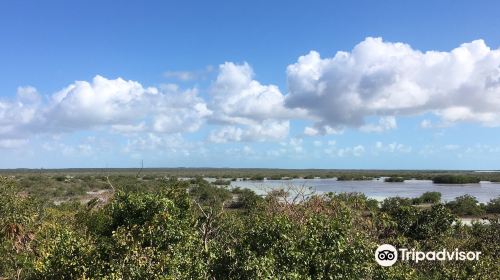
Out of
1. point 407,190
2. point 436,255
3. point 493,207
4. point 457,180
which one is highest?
point 457,180

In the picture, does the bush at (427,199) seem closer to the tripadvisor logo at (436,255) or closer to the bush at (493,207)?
the bush at (493,207)

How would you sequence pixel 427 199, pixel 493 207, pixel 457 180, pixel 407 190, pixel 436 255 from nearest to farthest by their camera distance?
pixel 436 255 < pixel 493 207 < pixel 427 199 < pixel 407 190 < pixel 457 180

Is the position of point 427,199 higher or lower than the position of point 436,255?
lower

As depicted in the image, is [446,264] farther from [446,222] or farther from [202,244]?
[202,244]

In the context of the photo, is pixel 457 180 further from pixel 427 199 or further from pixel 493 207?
pixel 493 207

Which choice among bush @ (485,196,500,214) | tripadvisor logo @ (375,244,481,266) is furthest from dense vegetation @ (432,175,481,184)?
tripadvisor logo @ (375,244,481,266)

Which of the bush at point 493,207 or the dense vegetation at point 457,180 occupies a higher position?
the dense vegetation at point 457,180

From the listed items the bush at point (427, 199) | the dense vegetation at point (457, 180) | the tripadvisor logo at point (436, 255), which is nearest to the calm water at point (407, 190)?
the bush at point (427, 199)

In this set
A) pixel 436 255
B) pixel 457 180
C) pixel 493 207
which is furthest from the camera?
pixel 457 180

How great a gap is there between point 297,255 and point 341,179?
90.2 m

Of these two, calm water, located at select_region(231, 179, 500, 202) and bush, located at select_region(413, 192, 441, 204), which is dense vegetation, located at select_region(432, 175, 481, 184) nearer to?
calm water, located at select_region(231, 179, 500, 202)

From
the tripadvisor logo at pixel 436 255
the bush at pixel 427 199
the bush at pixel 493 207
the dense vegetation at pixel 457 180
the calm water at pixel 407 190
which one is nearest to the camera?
the tripadvisor logo at pixel 436 255

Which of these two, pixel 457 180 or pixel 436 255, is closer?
pixel 436 255

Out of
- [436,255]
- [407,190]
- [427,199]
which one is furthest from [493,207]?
[436,255]
